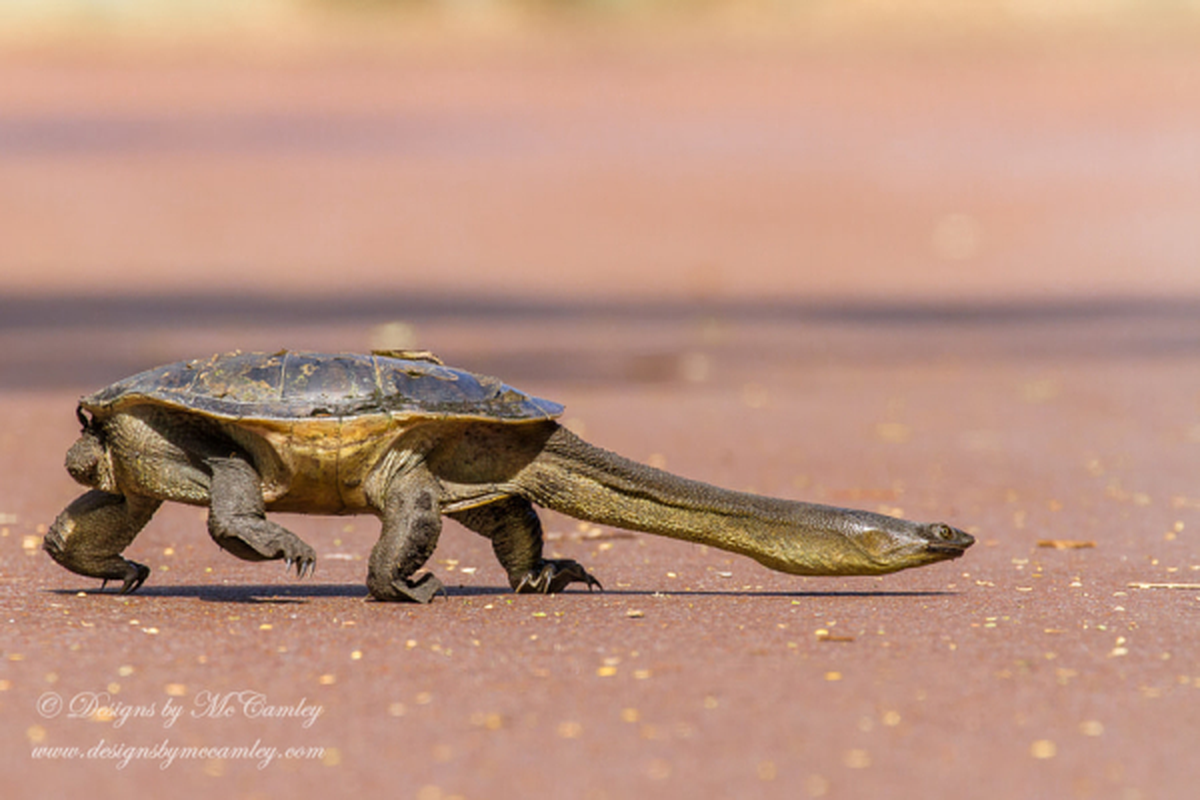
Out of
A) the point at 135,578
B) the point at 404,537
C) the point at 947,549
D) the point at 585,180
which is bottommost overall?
the point at 135,578

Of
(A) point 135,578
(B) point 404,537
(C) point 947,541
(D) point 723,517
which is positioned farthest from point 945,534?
(A) point 135,578

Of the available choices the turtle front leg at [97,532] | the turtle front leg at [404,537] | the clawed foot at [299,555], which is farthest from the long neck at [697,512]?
the turtle front leg at [97,532]

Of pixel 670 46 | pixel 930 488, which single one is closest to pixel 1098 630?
pixel 930 488

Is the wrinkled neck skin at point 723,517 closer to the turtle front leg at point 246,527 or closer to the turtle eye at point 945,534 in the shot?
the turtle eye at point 945,534

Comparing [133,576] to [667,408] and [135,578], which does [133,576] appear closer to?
[135,578]

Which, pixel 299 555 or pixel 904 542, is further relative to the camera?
pixel 904 542

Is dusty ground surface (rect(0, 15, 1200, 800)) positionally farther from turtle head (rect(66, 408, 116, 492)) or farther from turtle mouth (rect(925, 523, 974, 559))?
turtle head (rect(66, 408, 116, 492))

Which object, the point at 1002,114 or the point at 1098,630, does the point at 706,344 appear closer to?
the point at 1098,630

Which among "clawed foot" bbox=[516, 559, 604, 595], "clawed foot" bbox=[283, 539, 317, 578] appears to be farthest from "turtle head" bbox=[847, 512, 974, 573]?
"clawed foot" bbox=[283, 539, 317, 578]
